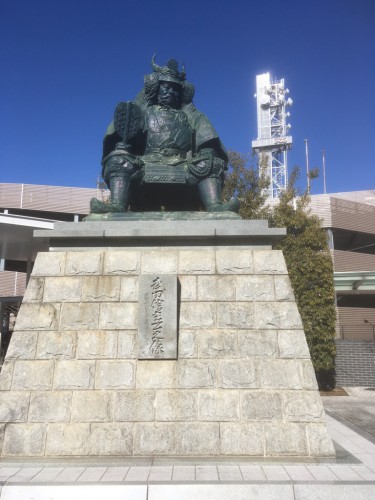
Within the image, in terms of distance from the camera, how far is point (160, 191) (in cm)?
577

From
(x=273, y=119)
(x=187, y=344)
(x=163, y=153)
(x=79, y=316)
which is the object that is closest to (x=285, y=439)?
(x=187, y=344)

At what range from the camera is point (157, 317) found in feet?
14.6

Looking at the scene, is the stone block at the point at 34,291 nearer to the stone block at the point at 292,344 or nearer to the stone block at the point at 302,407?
the stone block at the point at 292,344

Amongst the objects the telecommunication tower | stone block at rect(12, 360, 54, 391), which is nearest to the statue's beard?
stone block at rect(12, 360, 54, 391)

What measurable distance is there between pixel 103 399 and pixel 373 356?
11429 millimetres

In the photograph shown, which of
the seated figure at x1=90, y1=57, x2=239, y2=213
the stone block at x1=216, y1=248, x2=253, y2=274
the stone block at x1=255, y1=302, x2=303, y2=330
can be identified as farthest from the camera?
the seated figure at x1=90, y1=57, x2=239, y2=213

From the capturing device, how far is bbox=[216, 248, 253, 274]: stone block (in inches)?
187

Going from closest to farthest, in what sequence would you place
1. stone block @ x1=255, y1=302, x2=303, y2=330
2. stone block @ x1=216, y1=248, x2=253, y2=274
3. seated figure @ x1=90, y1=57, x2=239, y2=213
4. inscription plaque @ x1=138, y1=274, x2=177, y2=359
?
inscription plaque @ x1=138, y1=274, x2=177, y2=359 → stone block @ x1=255, y1=302, x2=303, y2=330 → stone block @ x1=216, y1=248, x2=253, y2=274 → seated figure @ x1=90, y1=57, x2=239, y2=213

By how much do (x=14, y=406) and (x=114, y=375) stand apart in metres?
1.09

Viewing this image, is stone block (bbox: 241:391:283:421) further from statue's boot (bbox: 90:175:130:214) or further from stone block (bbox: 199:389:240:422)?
statue's boot (bbox: 90:175:130:214)

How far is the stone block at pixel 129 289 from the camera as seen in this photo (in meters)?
4.62

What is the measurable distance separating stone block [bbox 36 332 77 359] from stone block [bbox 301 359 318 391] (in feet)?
8.32

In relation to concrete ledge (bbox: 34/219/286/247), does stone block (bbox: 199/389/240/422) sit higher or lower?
lower

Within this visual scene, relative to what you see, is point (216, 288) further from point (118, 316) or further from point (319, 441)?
point (319, 441)
